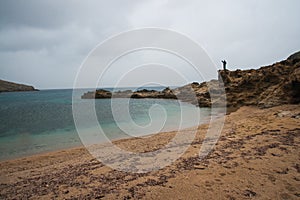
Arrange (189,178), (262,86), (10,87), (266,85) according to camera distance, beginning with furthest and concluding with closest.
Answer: (10,87), (262,86), (266,85), (189,178)

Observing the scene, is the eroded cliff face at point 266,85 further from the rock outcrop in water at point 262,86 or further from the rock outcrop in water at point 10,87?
the rock outcrop in water at point 10,87

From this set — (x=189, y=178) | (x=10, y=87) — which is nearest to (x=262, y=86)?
(x=189, y=178)

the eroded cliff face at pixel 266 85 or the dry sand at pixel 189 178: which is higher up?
the eroded cliff face at pixel 266 85

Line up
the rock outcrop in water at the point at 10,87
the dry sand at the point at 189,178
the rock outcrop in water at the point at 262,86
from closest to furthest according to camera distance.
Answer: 1. the dry sand at the point at 189,178
2. the rock outcrop in water at the point at 262,86
3. the rock outcrop in water at the point at 10,87

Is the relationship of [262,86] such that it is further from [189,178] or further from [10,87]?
[10,87]

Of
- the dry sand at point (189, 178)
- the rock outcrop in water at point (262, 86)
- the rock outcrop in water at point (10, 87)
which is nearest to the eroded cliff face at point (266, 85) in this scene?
the rock outcrop in water at point (262, 86)

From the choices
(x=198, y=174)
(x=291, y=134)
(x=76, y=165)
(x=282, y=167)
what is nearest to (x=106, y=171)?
(x=76, y=165)

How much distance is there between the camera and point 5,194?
16.4 ft

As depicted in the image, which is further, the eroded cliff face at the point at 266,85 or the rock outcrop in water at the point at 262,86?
the rock outcrop in water at the point at 262,86

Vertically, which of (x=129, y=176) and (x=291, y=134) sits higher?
(x=291, y=134)

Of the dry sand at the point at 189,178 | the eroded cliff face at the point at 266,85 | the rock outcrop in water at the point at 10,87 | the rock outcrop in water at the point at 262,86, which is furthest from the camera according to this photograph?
the rock outcrop in water at the point at 10,87

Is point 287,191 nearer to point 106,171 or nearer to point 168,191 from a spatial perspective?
point 168,191

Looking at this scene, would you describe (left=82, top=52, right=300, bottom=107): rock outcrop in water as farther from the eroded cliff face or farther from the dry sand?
the dry sand

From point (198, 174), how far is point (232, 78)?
27.0 m
